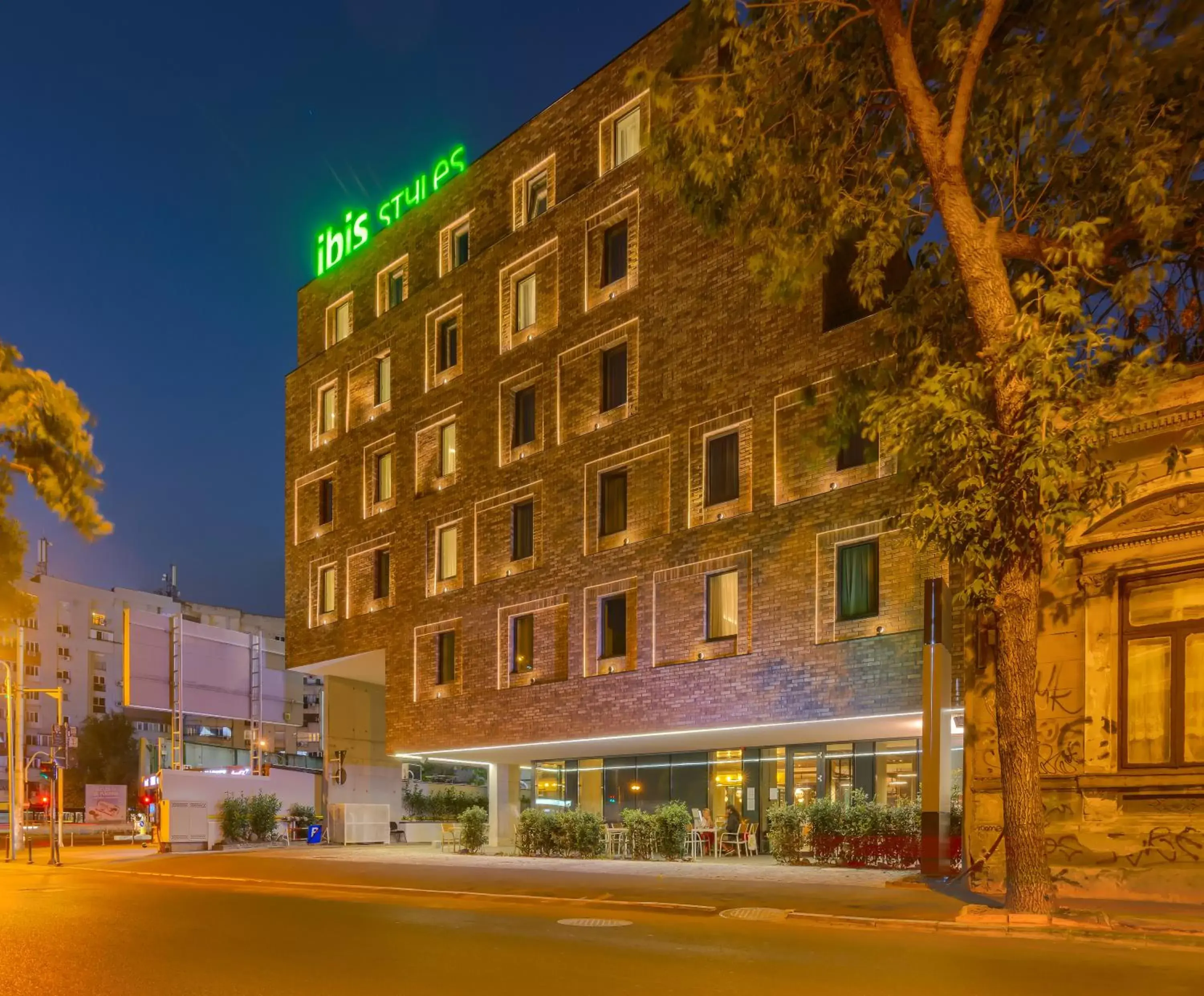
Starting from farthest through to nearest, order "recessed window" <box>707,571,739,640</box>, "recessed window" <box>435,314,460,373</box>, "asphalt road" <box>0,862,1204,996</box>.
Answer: "recessed window" <box>435,314,460,373</box> → "recessed window" <box>707,571,739,640</box> → "asphalt road" <box>0,862,1204,996</box>

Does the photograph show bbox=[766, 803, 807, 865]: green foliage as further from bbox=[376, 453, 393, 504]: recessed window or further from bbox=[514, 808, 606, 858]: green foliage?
bbox=[376, 453, 393, 504]: recessed window

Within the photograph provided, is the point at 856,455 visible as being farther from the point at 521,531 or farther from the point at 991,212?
the point at 521,531

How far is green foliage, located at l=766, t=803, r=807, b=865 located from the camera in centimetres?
2467

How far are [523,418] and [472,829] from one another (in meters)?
11.6

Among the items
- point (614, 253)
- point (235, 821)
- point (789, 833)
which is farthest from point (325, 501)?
point (789, 833)

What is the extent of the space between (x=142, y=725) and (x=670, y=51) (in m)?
110

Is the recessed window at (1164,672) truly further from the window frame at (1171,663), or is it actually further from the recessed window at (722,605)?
the recessed window at (722,605)

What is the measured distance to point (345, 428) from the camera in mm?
42750

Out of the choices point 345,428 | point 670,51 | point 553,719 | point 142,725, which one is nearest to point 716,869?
point 553,719

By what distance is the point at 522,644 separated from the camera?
34094 millimetres

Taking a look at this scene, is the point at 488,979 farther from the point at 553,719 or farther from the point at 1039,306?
the point at 553,719

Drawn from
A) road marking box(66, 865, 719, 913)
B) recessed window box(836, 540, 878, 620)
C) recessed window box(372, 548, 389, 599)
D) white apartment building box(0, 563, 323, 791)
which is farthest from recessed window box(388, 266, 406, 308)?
white apartment building box(0, 563, 323, 791)

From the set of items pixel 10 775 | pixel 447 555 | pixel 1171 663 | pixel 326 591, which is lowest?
pixel 10 775

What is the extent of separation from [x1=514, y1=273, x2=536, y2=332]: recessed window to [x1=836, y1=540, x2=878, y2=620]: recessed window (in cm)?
1332
